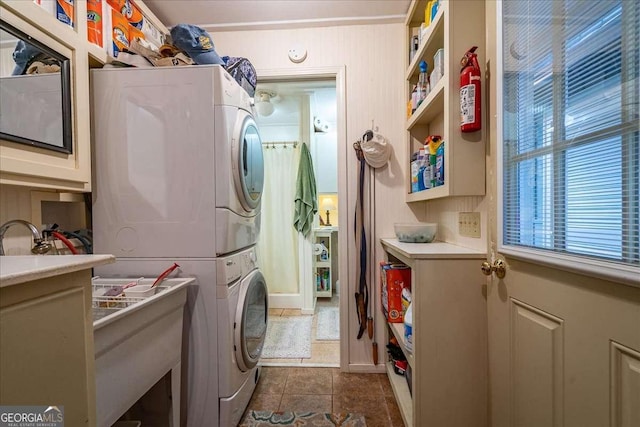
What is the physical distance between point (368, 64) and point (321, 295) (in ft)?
8.70

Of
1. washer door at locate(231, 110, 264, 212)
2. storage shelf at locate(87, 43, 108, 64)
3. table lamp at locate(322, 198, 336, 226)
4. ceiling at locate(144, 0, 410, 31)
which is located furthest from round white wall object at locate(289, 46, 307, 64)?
table lamp at locate(322, 198, 336, 226)

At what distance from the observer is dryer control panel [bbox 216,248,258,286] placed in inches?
47.5

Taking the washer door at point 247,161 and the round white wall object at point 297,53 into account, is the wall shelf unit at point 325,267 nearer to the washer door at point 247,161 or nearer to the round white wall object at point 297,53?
the washer door at point 247,161

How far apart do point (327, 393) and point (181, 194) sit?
1.47m

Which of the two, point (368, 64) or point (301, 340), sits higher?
point (368, 64)

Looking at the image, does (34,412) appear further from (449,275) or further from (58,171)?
(449,275)

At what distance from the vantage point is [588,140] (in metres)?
0.64

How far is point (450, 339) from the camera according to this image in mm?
1104

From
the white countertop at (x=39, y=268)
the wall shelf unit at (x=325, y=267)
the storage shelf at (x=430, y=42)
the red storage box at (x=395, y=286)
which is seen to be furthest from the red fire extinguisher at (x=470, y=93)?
the wall shelf unit at (x=325, y=267)

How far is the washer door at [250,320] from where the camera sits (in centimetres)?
129

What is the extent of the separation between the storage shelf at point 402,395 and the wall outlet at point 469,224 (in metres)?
0.94

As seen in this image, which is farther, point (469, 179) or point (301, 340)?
point (301, 340)

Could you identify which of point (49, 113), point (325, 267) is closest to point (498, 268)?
point (49, 113)

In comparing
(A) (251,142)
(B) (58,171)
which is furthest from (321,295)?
(B) (58,171)
